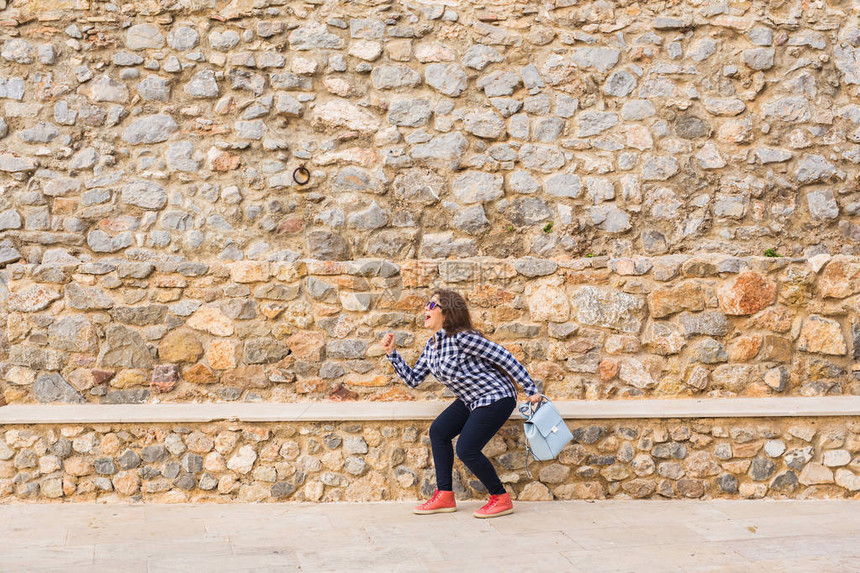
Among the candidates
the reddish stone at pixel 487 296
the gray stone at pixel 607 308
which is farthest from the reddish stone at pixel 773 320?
the reddish stone at pixel 487 296

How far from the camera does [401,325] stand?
5301mm

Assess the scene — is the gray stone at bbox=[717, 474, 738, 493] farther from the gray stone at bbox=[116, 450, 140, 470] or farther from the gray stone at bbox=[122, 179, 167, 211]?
the gray stone at bbox=[122, 179, 167, 211]

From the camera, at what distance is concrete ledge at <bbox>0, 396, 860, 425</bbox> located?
4961mm

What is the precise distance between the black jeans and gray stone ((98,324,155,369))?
192 cm

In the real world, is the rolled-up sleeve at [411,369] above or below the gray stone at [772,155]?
below

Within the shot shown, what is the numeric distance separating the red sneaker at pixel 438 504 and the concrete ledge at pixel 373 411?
18.8 inches

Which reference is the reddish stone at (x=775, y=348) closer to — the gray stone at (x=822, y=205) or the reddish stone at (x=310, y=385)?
the gray stone at (x=822, y=205)

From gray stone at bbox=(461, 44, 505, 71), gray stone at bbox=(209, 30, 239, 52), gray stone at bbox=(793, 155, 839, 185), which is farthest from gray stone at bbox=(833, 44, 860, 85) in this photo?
gray stone at bbox=(209, 30, 239, 52)

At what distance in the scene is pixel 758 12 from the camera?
18.6 feet

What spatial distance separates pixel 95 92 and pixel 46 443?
230 centimetres

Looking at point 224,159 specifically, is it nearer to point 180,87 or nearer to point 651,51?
point 180,87

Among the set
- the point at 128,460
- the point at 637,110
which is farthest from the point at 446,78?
the point at 128,460

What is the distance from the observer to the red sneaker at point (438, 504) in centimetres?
477

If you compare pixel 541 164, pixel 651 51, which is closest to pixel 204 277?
pixel 541 164
